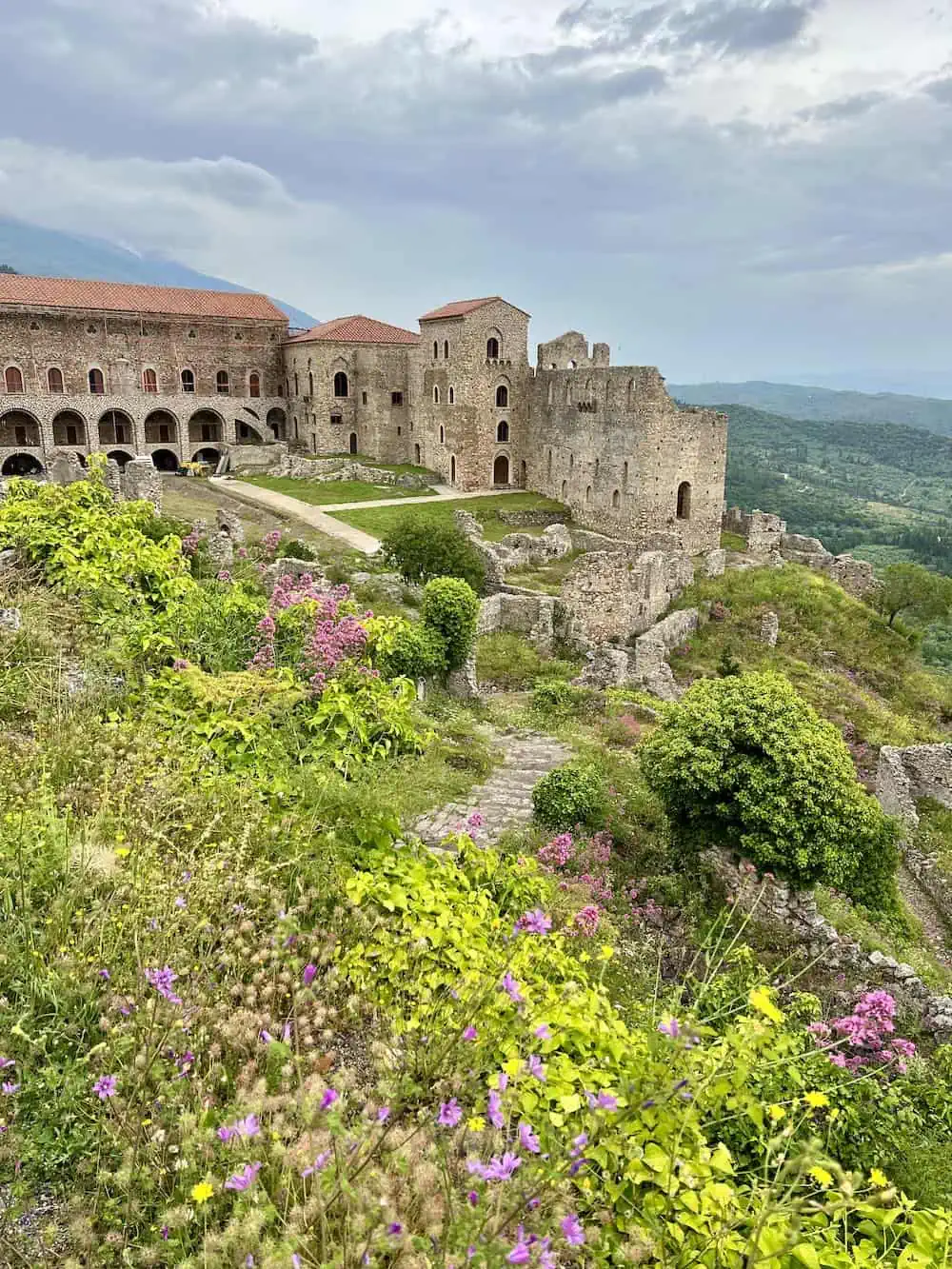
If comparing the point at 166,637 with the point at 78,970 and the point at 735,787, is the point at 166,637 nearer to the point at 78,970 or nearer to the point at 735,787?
the point at 78,970

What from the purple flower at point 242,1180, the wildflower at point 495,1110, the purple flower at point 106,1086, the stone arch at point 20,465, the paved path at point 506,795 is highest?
the stone arch at point 20,465

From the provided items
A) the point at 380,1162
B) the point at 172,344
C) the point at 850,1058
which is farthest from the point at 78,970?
the point at 172,344

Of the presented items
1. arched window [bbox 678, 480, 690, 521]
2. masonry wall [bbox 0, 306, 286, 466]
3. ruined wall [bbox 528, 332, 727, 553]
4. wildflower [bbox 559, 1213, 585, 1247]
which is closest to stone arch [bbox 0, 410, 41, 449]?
masonry wall [bbox 0, 306, 286, 466]

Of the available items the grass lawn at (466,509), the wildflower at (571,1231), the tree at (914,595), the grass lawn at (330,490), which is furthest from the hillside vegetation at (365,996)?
the grass lawn at (330,490)

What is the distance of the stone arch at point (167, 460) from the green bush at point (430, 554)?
31155mm

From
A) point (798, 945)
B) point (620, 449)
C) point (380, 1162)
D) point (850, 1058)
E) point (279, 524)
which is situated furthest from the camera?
point (620, 449)

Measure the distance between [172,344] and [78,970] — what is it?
51.2 metres

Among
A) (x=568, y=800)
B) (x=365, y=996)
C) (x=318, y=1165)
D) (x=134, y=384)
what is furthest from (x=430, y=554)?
(x=134, y=384)

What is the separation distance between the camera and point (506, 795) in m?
10.3

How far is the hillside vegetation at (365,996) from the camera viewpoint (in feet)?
8.88

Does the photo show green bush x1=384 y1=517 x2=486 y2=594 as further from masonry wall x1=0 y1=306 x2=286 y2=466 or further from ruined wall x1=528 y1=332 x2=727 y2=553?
masonry wall x1=0 y1=306 x2=286 y2=466

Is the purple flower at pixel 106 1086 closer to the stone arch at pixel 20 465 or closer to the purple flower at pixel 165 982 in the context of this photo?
the purple flower at pixel 165 982

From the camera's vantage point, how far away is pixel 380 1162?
2.95m

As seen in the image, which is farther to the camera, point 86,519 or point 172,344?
point 172,344
